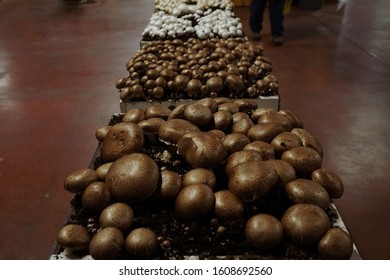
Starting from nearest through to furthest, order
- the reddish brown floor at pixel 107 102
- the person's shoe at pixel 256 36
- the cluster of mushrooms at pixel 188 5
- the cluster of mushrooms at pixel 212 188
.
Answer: the cluster of mushrooms at pixel 212 188 < the reddish brown floor at pixel 107 102 < the cluster of mushrooms at pixel 188 5 < the person's shoe at pixel 256 36

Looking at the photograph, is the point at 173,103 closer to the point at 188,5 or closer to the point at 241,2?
the point at 188,5

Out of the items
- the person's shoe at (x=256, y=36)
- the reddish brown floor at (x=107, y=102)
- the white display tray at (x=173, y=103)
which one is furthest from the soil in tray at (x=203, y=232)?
the person's shoe at (x=256, y=36)

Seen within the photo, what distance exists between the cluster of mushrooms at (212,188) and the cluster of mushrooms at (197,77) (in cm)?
92

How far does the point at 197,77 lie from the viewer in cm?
271

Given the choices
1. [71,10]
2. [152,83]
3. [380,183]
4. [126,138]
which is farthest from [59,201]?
[71,10]

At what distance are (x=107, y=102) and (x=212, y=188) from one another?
3.04 metres

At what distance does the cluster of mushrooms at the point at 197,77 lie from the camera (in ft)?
8.66

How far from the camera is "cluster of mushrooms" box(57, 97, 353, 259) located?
→ 129 cm

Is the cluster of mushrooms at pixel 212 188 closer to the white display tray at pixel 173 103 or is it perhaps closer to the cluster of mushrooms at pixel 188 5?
the white display tray at pixel 173 103

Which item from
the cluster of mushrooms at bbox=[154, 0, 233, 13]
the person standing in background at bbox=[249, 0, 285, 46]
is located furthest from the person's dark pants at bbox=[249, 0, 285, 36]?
the cluster of mushrooms at bbox=[154, 0, 233, 13]

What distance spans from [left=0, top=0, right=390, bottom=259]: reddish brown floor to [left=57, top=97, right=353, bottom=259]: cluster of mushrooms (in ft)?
3.52

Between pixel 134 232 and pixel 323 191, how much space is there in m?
0.71

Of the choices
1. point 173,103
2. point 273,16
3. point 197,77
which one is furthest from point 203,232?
point 273,16
